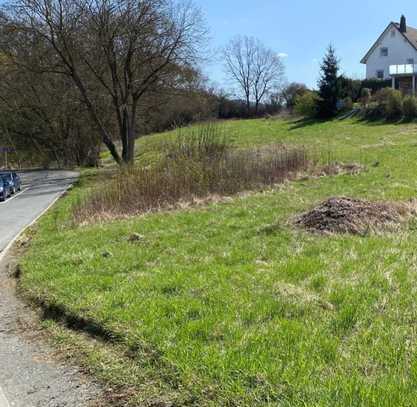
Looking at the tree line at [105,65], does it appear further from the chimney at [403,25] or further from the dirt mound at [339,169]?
the chimney at [403,25]

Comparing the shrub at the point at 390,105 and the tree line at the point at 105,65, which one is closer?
the tree line at the point at 105,65

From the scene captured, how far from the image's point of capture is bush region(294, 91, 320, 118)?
146ft

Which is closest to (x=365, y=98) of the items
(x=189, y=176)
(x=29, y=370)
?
(x=189, y=176)

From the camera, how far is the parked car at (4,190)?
20359 millimetres

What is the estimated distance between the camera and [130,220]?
36.1 feet

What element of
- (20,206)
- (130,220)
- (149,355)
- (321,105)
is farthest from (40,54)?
(149,355)

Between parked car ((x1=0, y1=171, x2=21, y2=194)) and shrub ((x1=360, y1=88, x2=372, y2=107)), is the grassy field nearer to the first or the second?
parked car ((x1=0, y1=171, x2=21, y2=194))

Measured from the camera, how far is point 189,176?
46.9 ft

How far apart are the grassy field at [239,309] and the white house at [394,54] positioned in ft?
171

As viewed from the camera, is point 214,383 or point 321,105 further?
point 321,105

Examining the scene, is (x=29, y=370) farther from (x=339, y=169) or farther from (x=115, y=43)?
(x=115, y=43)

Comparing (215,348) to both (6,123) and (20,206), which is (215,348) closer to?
(20,206)

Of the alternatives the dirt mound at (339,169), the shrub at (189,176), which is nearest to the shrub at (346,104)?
the dirt mound at (339,169)

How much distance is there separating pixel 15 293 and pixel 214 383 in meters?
4.11
